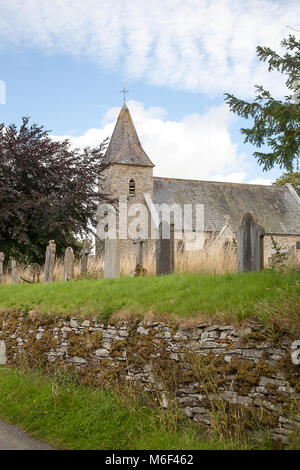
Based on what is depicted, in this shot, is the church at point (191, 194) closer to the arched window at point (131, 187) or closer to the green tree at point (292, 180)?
the arched window at point (131, 187)

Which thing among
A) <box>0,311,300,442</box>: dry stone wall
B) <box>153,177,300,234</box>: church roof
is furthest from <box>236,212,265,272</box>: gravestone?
<box>153,177,300,234</box>: church roof

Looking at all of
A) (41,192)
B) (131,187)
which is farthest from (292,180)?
(41,192)

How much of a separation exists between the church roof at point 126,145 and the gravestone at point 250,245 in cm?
2567

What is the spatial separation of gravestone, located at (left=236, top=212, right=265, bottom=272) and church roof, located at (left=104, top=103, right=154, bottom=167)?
84.2ft

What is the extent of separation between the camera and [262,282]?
677 cm

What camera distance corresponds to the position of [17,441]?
20.6 feet

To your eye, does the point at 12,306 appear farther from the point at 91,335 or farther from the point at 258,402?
the point at 258,402

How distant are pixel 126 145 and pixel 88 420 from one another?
96.6 feet

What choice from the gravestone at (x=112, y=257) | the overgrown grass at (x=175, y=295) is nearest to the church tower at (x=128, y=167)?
the gravestone at (x=112, y=257)

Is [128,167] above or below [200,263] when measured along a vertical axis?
above

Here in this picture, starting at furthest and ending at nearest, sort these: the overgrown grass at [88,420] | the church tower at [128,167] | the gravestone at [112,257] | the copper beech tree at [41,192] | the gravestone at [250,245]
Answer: the church tower at [128,167], the copper beech tree at [41,192], the gravestone at [112,257], the gravestone at [250,245], the overgrown grass at [88,420]

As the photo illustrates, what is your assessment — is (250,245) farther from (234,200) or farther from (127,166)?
(234,200)

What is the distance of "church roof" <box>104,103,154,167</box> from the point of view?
33.6m

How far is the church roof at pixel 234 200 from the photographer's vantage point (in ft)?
111
